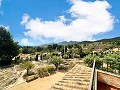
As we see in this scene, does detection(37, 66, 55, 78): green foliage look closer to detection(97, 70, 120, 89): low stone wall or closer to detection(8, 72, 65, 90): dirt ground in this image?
detection(8, 72, 65, 90): dirt ground

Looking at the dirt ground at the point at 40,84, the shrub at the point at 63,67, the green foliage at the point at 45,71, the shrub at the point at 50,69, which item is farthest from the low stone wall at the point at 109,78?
the shrub at the point at 63,67

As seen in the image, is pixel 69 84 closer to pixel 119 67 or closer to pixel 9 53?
pixel 119 67

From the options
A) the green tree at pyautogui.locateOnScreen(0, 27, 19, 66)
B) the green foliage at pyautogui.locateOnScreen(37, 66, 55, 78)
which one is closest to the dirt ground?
the green foliage at pyautogui.locateOnScreen(37, 66, 55, 78)

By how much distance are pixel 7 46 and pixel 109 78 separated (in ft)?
80.5

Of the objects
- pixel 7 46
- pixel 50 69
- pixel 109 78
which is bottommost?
pixel 50 69

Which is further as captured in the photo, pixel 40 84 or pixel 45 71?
pixel 45 71

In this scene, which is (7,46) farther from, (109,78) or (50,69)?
(109,78)

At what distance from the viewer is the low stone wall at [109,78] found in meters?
13.8

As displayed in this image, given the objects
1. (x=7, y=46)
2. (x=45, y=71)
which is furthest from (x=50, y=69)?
(x=7, y=46)

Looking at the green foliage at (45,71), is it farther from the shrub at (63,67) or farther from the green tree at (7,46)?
the green tree at (7,46)

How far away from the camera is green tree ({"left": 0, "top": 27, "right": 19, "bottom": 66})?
33456mm

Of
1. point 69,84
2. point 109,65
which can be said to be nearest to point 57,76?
point 109,65

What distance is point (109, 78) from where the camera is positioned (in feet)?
46.5

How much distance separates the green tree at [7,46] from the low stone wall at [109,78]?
881 inches
